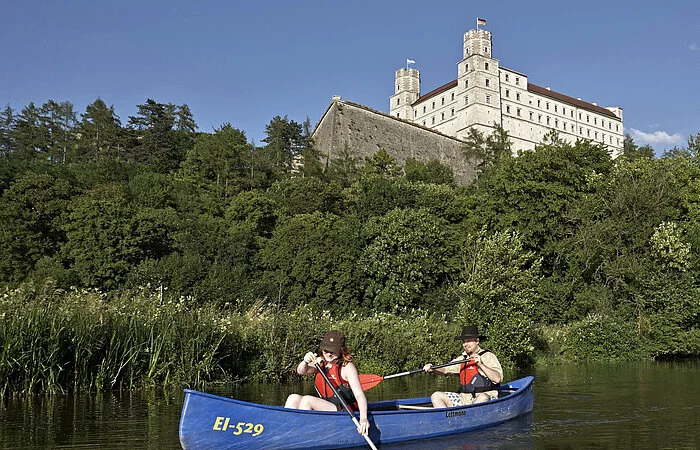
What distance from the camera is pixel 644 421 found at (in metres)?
10.4

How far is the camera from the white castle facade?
76438 millimetres

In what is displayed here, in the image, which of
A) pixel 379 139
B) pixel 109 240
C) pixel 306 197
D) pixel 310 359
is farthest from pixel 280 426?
pixel 379 139

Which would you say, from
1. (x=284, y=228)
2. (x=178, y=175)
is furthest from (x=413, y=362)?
(x=178, y=175)

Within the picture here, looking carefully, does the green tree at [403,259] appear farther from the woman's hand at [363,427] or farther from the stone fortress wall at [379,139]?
the stone fortress wall at [379,139]

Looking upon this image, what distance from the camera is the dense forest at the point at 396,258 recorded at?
1820 cm

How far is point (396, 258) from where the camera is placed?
27.7 meters

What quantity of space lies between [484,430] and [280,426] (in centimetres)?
400

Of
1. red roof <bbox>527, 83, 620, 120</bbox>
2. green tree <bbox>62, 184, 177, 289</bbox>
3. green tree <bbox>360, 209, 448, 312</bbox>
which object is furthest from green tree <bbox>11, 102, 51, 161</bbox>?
red roof <bbox>527, 83, 620, 120</bbox>

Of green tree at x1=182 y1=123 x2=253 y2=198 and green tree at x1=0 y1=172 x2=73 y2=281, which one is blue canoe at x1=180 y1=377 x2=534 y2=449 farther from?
green tree at x1=182 y1=123 x2=253 y2=198

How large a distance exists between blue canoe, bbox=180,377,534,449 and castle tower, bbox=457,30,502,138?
68.4 metres

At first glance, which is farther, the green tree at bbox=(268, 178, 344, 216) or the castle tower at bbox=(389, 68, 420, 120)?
the castle tower at bbox=(389, 68, 420, 120)

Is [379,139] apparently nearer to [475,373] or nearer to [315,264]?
[315,264]

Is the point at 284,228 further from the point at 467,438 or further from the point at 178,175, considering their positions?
the point at 467,438

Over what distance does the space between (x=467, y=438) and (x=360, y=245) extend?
20.1 metres
